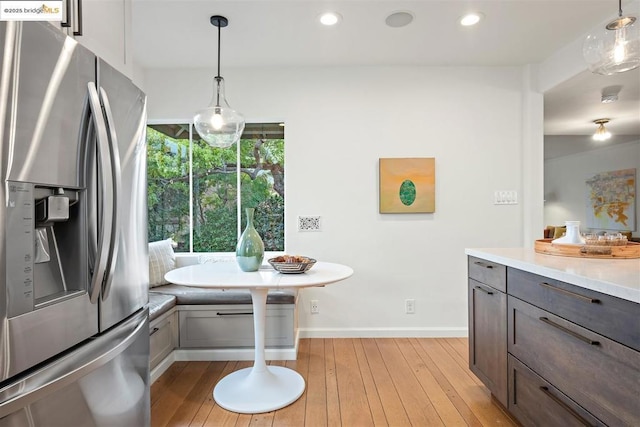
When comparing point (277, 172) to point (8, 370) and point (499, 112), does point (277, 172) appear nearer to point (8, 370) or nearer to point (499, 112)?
point (499, 112)

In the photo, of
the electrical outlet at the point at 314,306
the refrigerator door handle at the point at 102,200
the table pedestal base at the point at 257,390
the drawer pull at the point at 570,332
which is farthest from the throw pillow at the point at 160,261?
the drawer pull at the point at 570,332

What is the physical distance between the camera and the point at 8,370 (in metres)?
0.78

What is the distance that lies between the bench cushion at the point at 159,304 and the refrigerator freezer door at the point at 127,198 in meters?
1.01

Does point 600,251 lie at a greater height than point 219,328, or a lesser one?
greater

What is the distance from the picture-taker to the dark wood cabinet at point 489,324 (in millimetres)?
1810

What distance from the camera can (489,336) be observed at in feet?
6.38

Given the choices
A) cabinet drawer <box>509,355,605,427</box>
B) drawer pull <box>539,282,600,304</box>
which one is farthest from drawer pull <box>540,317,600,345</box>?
cabinet drawer <box>509,355,605,427</box>

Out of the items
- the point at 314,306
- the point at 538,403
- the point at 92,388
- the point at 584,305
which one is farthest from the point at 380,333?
the point at 92,388

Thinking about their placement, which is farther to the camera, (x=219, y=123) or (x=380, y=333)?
(x=380, y=333)

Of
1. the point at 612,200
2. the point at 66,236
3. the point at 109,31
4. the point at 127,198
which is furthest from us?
the point at 612,200

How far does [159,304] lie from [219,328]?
0.51 metres

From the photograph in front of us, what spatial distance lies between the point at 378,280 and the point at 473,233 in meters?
1.02

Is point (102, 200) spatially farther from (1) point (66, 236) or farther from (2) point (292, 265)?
(2) point (292, 265)

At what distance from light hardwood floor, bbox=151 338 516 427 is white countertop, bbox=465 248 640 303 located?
920mm
